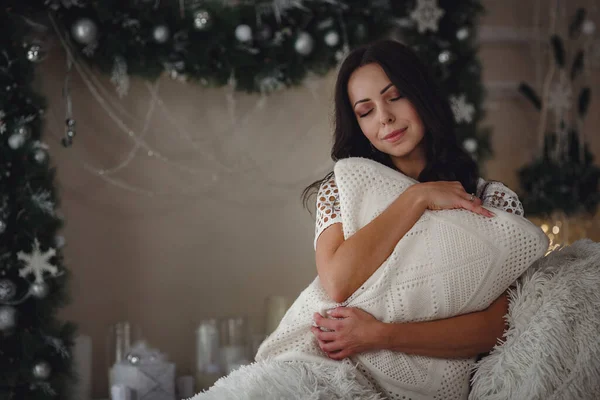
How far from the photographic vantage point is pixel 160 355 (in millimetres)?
2443

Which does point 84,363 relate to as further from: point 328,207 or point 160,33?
point 328,207

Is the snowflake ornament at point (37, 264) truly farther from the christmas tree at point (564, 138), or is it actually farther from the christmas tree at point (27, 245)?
the christmas tree at point (564, 138)

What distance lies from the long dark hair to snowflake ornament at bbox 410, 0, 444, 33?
4.25 feet

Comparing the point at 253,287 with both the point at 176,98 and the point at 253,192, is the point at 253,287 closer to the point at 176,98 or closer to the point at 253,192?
the point at 253,192

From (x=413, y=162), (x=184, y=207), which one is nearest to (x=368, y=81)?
(x=413, y=162)

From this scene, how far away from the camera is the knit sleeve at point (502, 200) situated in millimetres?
1454

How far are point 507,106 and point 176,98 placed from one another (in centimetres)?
177

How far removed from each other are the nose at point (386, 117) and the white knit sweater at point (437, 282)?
0.29 metres

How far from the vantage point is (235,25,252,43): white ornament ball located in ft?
8.27

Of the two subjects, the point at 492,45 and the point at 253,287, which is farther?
the point at 492,45

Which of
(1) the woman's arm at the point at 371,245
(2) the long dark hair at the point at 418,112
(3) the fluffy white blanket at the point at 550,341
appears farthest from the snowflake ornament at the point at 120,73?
(3) the fluffy white blanket at the point at 550,341

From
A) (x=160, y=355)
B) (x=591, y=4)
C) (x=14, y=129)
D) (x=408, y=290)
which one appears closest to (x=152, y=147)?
(x=14, y=129)

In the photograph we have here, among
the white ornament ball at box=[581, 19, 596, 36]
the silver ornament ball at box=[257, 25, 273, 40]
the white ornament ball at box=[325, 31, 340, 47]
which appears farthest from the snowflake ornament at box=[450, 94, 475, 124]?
the white ornament ball at box=[581, 19, 596, 36]

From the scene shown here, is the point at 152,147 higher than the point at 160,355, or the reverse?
the point at 152,147
